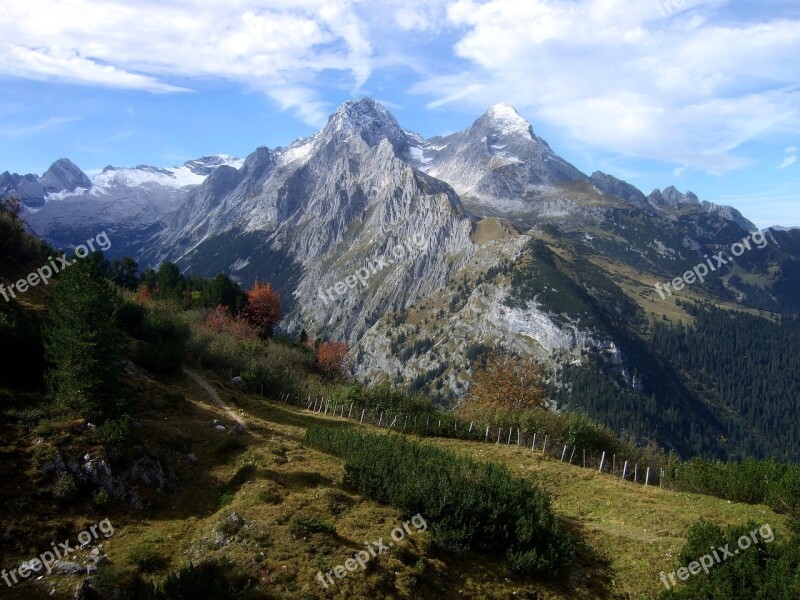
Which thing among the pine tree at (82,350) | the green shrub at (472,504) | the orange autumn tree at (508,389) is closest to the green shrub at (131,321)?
the pine tree at (82,350)

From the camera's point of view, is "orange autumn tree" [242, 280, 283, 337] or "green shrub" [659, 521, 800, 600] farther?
"orange autumn tree" [242, 280, 283, 337]

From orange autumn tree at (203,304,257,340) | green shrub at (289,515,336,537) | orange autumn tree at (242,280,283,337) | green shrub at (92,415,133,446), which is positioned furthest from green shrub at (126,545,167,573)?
orange autumn tree at (242,280,283,337)

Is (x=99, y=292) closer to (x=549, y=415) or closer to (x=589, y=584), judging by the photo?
(x=589, y=584)

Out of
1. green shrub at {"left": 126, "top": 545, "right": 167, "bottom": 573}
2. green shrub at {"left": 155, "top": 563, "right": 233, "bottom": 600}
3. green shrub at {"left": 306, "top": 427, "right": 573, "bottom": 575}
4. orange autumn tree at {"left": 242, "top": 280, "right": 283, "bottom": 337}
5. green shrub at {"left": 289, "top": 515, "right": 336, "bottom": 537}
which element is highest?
orange autumn tree at {"left": 242, "top": 280, "right": 283, "bottom": 337}

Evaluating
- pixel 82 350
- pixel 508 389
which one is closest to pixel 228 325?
pixel 508 389

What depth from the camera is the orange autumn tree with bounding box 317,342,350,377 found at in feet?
265

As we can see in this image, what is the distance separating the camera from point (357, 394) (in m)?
47.8

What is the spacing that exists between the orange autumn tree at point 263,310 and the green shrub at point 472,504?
68.1 metres

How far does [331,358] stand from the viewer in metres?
88.2

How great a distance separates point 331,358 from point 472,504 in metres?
69.5

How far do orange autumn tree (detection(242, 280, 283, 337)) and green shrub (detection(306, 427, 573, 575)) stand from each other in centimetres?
6811

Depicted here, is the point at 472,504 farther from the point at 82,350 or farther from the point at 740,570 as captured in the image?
the point at 82,350

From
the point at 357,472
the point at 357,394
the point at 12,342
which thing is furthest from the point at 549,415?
the point at 12,342

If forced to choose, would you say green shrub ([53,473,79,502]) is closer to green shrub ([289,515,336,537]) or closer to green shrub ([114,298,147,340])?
green shrub ([289,515,336,537])
